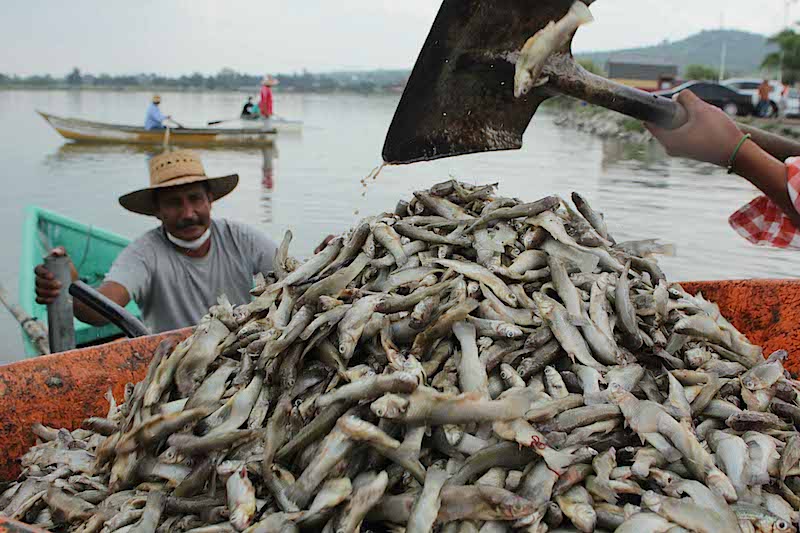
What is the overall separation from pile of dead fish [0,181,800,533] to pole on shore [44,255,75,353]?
188cm

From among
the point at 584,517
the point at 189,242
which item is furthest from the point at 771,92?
the point at 584,517

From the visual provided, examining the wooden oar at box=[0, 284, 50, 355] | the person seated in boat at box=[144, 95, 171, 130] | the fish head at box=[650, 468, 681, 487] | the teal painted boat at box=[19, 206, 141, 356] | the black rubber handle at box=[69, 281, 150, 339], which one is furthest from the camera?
the person seated in boat at box=[144, 95, 171, 130]

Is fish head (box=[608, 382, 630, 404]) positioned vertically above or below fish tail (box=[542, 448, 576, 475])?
above

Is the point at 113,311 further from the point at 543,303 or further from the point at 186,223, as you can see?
the point at 543,303

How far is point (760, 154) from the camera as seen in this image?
3006mm

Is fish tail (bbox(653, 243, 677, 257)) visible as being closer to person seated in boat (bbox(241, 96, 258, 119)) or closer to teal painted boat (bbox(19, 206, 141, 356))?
teal painted boat (bbox(19, 206, 141, 356))

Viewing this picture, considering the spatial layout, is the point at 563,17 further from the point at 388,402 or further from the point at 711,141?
the point at 388,402

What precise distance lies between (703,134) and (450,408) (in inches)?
70.5

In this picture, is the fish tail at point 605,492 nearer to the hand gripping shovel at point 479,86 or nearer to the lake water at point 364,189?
the hand gripping shovel at point 479,86

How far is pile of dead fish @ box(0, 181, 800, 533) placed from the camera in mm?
1800

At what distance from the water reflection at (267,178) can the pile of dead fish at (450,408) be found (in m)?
11.6

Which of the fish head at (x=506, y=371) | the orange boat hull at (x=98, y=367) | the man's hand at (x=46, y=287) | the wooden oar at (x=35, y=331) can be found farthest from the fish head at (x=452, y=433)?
the wooden oar at (x=35, y=331)

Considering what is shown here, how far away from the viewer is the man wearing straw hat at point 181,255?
14.9 feet

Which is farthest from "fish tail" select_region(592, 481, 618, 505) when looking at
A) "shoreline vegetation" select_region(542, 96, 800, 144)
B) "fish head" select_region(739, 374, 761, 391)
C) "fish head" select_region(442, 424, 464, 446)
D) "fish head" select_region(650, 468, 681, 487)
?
"shoreline vegetation" select_region(542, 96, 800, 144)
